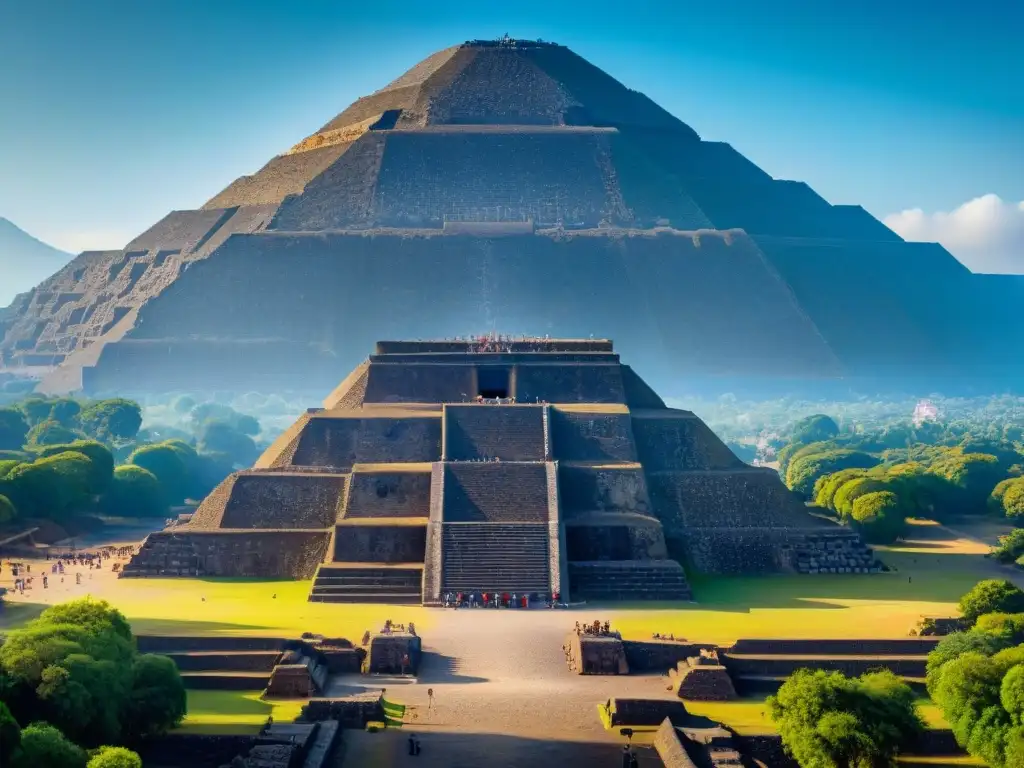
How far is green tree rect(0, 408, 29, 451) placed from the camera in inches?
2692

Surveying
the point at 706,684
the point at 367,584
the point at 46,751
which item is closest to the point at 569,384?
the point at 367,584

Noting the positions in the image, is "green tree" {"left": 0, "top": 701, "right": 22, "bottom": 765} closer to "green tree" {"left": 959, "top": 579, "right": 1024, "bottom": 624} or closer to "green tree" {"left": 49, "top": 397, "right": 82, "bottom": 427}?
"green tree" {"left": 959, "top": 579, "right": 1024, "bottom": 624}

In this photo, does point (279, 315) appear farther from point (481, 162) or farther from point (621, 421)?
point (621, 421)

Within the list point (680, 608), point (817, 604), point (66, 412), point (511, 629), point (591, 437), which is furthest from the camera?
point (66, 412)

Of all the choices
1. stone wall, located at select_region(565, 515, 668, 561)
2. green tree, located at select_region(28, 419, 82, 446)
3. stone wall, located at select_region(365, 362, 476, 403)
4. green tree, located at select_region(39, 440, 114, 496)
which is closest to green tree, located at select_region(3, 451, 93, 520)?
green tree, located at select_region(39, 440, 114, 496)

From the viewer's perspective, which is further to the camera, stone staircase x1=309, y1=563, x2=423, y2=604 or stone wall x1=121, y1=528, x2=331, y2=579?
stone wall x1=121, y1=528, x2=331, y2=579

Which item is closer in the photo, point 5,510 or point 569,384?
point 5,510

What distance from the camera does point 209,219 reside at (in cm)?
10869

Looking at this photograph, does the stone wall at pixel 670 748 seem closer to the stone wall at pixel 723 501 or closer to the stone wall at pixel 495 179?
the stone wall at pixel 723 501

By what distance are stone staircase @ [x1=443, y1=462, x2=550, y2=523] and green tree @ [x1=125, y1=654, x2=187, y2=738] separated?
12372 mm

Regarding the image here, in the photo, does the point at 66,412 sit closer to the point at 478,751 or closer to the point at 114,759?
the point at 478,751

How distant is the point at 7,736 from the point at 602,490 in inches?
807

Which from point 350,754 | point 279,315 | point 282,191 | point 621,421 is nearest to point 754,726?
point 350,754

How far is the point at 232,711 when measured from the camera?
24953 millimetres
